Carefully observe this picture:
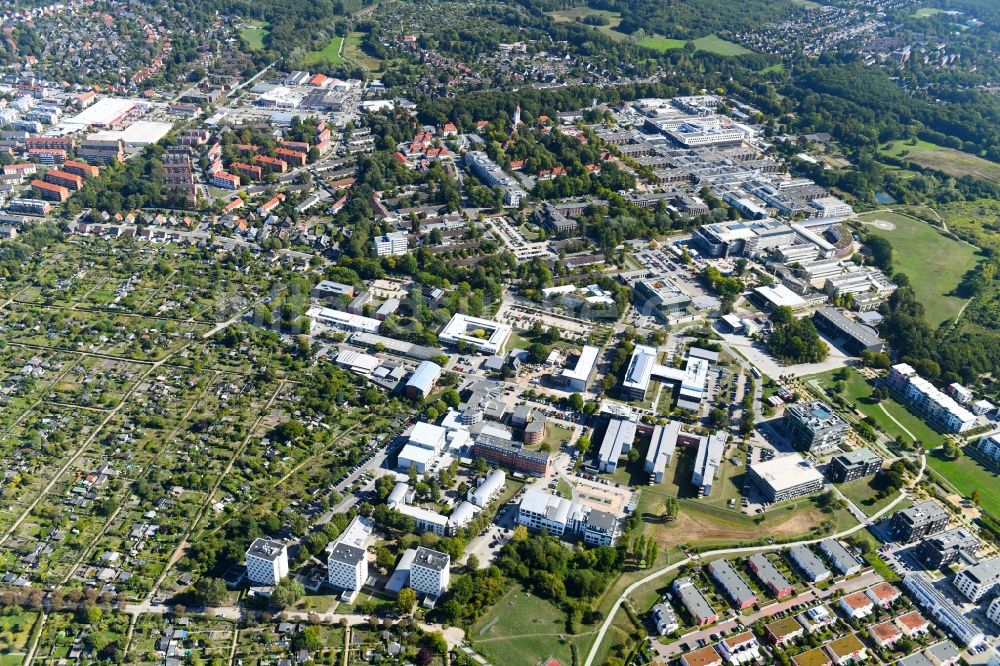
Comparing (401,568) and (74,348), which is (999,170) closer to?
(401,568)

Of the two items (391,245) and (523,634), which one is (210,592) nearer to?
(523,634)

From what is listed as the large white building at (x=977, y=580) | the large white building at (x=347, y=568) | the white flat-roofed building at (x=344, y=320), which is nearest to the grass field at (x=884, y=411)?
the large white building at (x=977, y=580)

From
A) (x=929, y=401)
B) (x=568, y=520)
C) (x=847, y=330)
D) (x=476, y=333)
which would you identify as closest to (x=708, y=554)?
(x=568, y=520)

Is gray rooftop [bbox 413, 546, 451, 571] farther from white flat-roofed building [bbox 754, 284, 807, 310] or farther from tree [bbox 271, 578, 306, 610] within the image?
white flat-roofed building [bbox 754, 284, 807, 310]

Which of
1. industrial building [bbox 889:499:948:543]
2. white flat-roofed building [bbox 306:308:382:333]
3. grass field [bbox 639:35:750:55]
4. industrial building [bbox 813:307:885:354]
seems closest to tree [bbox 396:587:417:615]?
white flat-roofed building [bbox 306:308:382:333]

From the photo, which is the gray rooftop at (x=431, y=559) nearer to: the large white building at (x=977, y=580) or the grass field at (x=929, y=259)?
the large white building at (x=977, y=580)

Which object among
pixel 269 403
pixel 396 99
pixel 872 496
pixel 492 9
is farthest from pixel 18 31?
pixel 872 496

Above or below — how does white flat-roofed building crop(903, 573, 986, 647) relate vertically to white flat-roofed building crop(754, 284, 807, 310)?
below
